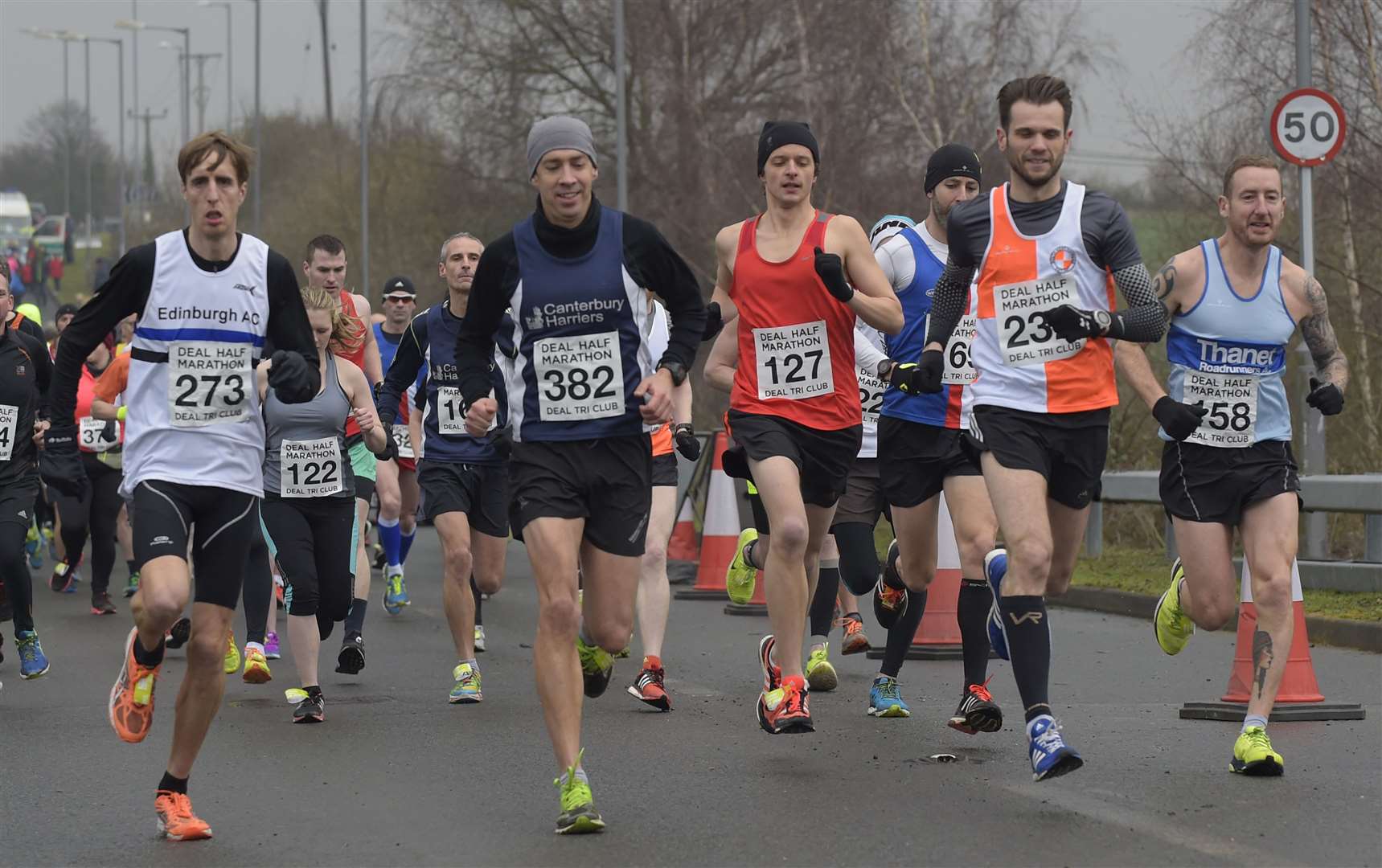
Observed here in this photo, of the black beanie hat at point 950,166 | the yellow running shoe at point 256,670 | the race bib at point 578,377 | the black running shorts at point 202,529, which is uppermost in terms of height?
the black beanie hat at point 950,166

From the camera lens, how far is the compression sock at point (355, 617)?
10.4 metres

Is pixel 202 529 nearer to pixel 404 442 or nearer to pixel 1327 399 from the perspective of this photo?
pixel 1327 399

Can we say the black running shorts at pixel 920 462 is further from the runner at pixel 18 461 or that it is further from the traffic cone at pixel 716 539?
the traffic cone at pixel 716 539

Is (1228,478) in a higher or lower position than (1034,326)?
lower

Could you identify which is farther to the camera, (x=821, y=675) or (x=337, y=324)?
(x=337, y=324)

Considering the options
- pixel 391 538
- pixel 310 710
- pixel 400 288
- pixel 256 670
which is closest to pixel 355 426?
pixel 256 670

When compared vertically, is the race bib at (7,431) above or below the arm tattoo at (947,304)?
below

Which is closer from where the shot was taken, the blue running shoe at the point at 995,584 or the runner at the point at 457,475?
the blue running shoe at the point at 995,584

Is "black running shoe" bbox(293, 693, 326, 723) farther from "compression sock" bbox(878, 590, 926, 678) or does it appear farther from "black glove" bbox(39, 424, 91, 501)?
"compression sock" bbox(878, 590, 926, 678)

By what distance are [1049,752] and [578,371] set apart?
1918mm

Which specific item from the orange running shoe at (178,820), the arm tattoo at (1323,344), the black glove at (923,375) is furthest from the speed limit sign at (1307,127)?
the orange running shoe at (178,820)

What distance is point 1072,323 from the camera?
6797mm

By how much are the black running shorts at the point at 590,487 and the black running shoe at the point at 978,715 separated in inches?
53.6

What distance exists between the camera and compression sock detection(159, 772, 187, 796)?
21.2 ft
